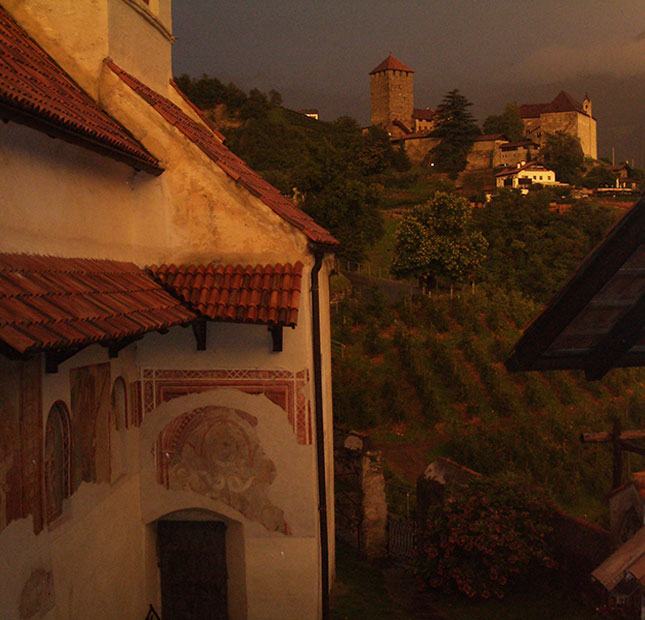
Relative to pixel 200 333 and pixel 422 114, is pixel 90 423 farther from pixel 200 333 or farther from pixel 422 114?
pixel 422 114

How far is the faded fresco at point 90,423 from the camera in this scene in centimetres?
675

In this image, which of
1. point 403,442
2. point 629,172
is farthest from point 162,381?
point 629,172

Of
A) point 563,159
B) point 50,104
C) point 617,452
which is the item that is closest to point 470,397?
point 617,452

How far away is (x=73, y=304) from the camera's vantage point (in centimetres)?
550

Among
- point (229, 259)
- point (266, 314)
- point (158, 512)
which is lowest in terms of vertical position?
point (158, 512)

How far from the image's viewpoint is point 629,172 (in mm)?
95688

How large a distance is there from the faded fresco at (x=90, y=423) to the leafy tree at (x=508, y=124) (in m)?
100.0

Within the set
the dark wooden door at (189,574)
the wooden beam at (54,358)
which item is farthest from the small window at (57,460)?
the dark wooden door at (189,574)

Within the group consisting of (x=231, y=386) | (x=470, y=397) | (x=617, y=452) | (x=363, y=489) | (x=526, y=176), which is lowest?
(x=363, y=489)

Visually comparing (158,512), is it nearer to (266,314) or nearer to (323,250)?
(266,314)

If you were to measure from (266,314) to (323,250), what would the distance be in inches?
57.9

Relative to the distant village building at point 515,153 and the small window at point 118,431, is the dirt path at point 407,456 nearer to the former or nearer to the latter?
the small window at point 118,431

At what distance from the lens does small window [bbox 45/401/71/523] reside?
618cm

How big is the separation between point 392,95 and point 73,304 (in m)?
109
